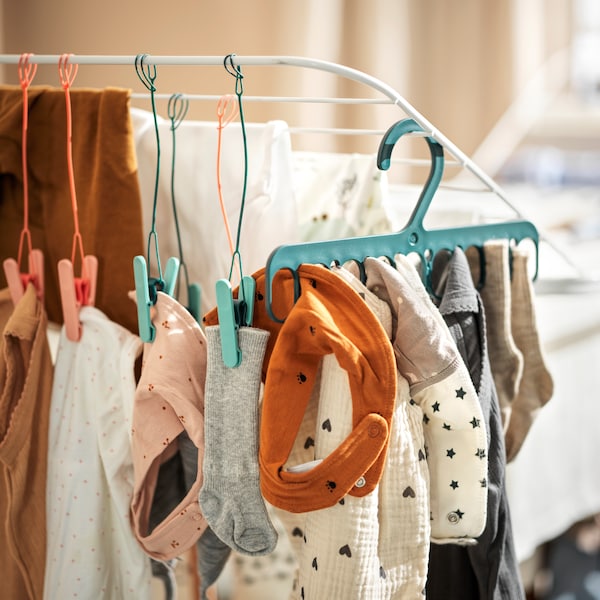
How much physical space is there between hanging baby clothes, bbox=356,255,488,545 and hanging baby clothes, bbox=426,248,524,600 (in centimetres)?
6

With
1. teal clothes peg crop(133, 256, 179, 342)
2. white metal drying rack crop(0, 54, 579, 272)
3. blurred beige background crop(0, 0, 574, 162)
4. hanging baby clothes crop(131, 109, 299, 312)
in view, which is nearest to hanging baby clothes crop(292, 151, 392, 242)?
hanging baby clothes crop(131, 109, 299, 312)

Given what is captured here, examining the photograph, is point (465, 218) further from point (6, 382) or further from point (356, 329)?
point (6, 382)

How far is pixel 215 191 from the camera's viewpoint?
109 centimetres

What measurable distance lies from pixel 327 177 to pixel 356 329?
489 millimetres

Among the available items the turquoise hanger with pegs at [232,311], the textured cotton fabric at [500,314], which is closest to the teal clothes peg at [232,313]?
the turquoise hanger with pegs at [232,311]

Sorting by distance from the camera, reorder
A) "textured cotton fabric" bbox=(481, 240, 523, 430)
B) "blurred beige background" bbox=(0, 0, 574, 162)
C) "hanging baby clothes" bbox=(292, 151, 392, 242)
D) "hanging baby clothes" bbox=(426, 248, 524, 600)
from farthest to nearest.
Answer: "blurred beige background" bbox=(0, 0, 574, 162), "hanging baby clothes" bbox=(292, 151, 392, 242), "textured cotton fabric" bbox=(481, 240, 523, 430), "hanging baby clothes" bbox=(426, 248, 524, 600)

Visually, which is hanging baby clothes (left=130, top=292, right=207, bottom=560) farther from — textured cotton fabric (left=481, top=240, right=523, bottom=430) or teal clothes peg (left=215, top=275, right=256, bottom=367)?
textured cotton fabric (left=481, top=240, right=523, bottom=430)

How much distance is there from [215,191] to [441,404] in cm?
45

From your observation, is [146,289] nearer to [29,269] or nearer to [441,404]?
[29,269]

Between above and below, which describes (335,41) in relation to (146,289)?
above

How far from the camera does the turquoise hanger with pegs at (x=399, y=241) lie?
0.80 metres

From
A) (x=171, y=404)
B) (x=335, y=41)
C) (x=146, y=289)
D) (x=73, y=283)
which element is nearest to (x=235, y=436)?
(x=171, y=404)

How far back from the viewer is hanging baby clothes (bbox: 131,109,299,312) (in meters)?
1.04

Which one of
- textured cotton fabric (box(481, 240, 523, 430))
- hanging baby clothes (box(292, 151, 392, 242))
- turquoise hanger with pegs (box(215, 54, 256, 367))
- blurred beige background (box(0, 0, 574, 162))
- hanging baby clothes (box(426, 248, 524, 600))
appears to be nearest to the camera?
turquoise hanger with pegs (box(215, 54, 256, 367))
